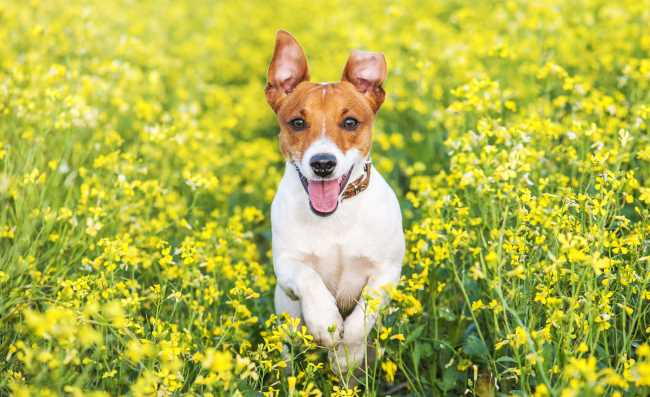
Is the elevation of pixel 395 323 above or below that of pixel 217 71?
below

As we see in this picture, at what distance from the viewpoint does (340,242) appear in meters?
3.97

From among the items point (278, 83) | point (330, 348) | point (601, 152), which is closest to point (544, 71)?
point (601, 152)

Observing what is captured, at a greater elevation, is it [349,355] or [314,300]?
[314,300]

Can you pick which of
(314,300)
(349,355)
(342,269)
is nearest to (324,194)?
(342,269)

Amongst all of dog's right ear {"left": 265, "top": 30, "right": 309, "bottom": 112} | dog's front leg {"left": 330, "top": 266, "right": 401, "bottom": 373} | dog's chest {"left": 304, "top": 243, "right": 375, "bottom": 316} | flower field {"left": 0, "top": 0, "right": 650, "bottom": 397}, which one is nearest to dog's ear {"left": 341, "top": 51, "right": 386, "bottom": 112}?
dog's right ear {"left": 265, "top": 30, "right": 309, "bottom": 112}

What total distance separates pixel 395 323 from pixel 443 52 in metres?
4.37

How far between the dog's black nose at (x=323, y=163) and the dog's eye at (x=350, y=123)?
1.13 feet

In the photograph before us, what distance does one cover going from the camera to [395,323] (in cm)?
400

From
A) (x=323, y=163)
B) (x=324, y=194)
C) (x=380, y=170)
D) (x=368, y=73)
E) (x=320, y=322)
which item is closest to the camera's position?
(x=320, y=322)

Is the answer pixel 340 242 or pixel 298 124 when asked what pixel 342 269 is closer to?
pixel 340 242

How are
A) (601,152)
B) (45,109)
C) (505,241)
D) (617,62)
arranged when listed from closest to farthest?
(505,241) → (601,152) → (45,109) → (617,62)

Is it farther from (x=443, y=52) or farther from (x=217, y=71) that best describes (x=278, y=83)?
(x=217, y=71)

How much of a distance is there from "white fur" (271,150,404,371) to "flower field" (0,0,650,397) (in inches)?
6.8

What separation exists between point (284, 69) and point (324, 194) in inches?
33.2
